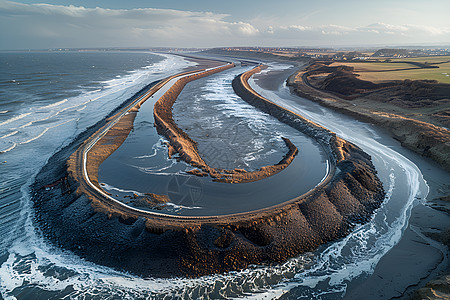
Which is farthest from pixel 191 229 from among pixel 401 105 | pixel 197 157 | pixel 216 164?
pixel 401 105

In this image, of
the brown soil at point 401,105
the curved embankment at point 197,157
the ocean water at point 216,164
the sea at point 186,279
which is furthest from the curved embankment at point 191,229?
the brown soil at point 401,105

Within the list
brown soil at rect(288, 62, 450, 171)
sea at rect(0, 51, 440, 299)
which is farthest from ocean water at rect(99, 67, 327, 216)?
brown soil at rect(288, 62, 450, 171)

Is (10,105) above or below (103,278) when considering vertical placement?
above

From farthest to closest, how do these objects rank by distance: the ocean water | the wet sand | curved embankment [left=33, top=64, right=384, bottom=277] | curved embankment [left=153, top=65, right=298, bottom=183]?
curved embankment [left=153, top=65, right=298, bottom=183], the ocean water, curved embankment [left=33, top=64, right=384, bottom=277], the wet sand

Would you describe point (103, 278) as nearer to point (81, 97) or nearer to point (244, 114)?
point (244, 114)

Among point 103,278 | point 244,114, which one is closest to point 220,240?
point 103,278

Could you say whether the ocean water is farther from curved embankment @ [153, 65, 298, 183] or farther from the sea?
the sea

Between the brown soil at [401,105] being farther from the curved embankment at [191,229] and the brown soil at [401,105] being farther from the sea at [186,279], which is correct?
the curved embankment at [191,229]
